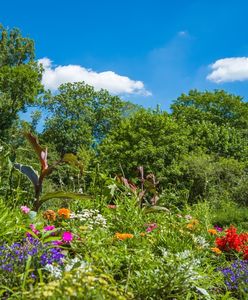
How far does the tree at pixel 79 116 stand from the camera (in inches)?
1203

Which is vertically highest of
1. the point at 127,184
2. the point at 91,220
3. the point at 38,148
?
the point at 38,148

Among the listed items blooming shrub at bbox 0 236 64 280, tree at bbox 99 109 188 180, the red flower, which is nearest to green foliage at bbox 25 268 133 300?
blooming shrub at bbox 0 236 64 280

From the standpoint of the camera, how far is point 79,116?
31734 mm

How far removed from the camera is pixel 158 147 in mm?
22766

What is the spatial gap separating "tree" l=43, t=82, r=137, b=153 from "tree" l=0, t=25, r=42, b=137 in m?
4.46

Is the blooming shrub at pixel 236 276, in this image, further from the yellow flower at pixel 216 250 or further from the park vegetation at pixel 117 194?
the yellow flower at pixel 216 250

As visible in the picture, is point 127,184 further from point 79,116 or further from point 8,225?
point 79,116

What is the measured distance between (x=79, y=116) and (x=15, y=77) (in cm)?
801

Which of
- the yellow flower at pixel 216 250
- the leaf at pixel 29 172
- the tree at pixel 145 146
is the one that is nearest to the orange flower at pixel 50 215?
the leaf at pixel 29 172

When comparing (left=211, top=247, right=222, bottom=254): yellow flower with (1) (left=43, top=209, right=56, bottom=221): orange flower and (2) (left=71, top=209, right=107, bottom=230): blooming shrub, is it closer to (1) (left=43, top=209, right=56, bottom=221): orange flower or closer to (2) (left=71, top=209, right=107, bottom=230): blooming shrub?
(2) (left=71, top=209, right=107, bottom=230): blooming shrub

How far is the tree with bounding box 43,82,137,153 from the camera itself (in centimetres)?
3056

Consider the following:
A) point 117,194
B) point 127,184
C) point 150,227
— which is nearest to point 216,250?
point 150,227

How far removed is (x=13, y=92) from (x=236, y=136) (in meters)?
13.3

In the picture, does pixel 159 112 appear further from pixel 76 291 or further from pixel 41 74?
pixel 76 291
